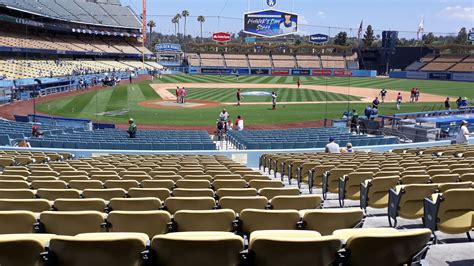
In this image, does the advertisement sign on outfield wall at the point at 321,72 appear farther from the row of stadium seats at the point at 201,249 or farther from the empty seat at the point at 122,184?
the row of stadium seats at the point at 201,249

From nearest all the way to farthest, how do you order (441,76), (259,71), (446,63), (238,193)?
(238,193)
(441,76)
(446,63)
(259,71)

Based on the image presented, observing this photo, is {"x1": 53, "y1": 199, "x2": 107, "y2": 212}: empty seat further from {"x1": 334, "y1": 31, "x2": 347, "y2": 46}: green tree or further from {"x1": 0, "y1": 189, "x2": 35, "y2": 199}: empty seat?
{"x1": 334, "y1": 31, "x2": 347, "y2": 46}: green tree

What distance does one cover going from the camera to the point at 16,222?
4465 mm

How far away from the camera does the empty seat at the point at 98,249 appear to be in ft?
11.0

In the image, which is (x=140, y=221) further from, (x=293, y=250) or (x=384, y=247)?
(x=384, y=247)

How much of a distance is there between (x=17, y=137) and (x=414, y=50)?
10011cm

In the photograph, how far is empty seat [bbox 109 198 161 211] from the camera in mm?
5527

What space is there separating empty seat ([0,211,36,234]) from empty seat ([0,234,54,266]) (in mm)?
1125

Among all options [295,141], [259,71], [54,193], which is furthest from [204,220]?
[259,71]

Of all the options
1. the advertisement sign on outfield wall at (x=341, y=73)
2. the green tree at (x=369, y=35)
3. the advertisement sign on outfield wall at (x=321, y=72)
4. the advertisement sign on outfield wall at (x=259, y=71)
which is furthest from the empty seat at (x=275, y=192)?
the green tree at (x=369, y=35)

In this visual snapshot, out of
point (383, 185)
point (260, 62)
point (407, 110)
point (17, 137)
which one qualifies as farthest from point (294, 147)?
point (260, 62)

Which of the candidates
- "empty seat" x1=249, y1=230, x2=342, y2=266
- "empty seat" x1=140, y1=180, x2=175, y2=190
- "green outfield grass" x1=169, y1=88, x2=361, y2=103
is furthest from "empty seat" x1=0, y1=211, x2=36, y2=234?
"green outfield grass" x1=169, y1=88, x2=361, y2=103

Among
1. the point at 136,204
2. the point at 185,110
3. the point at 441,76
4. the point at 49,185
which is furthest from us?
the point at 441,76

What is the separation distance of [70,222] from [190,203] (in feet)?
5.27
